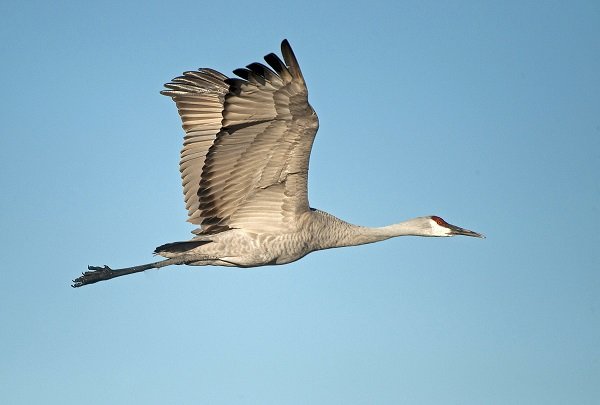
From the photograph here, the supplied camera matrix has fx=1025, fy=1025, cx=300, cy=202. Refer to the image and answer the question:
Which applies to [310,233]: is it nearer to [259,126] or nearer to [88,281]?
[259,126]

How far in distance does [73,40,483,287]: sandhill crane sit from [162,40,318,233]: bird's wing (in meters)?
0.01

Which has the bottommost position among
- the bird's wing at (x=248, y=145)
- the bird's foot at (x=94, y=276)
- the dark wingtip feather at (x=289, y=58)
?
the bird's foot at (x=94, y=276)

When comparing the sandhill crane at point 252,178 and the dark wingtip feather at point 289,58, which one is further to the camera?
the sandhill crane at point 252,178

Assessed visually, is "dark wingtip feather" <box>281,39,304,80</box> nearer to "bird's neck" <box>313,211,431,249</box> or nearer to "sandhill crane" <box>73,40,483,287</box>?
"sandhill crane" <box>73,40,483,287</box>

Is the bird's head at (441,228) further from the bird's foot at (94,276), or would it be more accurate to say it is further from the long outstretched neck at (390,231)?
the bird's foot at (94,276)

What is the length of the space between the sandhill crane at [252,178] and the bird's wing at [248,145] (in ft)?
0.04

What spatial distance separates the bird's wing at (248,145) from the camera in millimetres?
12125

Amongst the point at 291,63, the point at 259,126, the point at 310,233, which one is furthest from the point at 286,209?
the point at 291,63

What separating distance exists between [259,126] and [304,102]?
27.1 inches

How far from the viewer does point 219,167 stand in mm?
13211

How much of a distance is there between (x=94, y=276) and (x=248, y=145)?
11.0 feet

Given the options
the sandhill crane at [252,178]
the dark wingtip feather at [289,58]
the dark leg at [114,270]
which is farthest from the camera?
the dark leg at [114,270]

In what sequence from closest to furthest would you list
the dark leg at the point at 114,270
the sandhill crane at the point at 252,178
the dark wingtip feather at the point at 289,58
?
1. the dark wingtip feather at the point at 289,58
2. the sandhill crane at the point at 252,178
3. the dark leg at the point at 114,270

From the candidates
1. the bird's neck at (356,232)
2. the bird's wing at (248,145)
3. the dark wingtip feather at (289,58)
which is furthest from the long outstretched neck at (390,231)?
the dark wingtip feather at (289,58)
